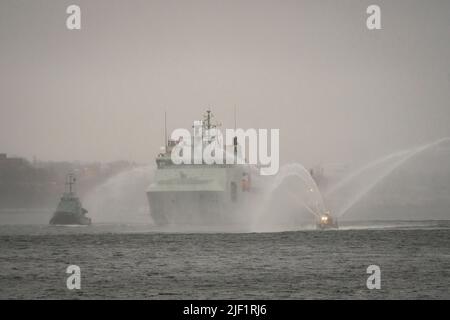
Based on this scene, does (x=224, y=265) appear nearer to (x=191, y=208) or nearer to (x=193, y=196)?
(x=193, y=196)

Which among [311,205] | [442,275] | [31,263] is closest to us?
[442,275]

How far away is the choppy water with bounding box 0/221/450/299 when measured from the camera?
56.1 m

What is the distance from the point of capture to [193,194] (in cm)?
12175

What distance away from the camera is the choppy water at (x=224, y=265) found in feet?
184

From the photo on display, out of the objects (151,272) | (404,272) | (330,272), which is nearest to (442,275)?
(404,272)

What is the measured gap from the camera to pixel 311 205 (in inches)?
5374

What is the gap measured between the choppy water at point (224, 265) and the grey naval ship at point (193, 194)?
10.0 m

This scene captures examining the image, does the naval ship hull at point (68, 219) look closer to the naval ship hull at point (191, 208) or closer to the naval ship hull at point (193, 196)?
the naval ship hull at point (193, 196)

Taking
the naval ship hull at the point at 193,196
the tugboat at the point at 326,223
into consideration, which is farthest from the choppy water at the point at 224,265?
the naval ship hull at the point at 193,196

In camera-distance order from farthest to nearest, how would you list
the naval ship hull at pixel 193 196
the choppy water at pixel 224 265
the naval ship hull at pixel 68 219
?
the naval ship hull at pixel 68 219
the naval ship hull at pixel 193 196
the choppy water at pixel 224 265

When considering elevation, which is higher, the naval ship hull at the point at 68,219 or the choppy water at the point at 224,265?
the choppy water at the point at 224,265

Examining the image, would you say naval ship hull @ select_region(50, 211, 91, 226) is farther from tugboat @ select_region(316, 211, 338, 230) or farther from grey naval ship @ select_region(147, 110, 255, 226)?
tugboat @ select_region(316, 211, 338, 230)
